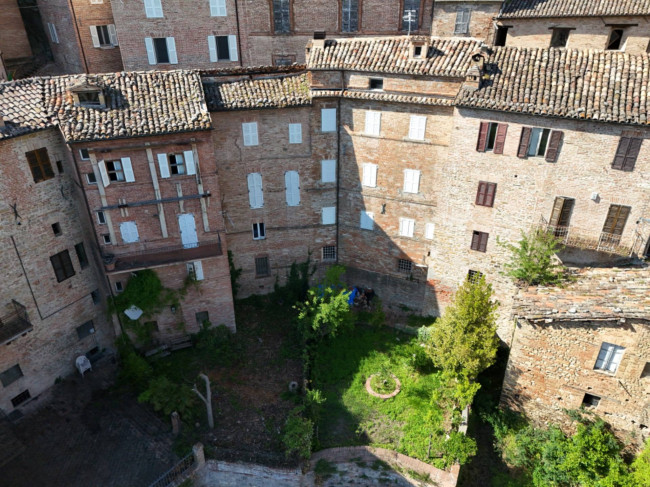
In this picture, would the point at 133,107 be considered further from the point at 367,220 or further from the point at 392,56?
the point at 367,220

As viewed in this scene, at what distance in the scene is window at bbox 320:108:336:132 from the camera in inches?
1174

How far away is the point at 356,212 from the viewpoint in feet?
107

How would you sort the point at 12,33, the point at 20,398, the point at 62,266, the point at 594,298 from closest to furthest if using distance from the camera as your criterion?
the point at 594,298 → the point at 20,398 → the point at 62,266 → the point at 12,33

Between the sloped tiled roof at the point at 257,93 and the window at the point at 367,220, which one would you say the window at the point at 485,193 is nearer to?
the window at the point at 367,220

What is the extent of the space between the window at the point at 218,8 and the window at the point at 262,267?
18139 mm

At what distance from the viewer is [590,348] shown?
22.6 m

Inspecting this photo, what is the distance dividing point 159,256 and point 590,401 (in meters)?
24.2

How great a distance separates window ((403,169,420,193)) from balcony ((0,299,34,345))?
22.6 metres

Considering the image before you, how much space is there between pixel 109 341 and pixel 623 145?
3154 centimetres

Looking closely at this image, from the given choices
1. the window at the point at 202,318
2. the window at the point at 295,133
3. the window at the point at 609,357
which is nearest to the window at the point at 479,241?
the window at the point at 609,357

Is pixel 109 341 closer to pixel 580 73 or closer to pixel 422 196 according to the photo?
pixel 422 196

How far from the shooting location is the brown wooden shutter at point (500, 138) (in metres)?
25.9

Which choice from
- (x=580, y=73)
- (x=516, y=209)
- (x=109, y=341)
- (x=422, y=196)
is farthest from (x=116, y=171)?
(x=580, y=73)

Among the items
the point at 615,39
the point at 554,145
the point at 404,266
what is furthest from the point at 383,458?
the point at 615,39
